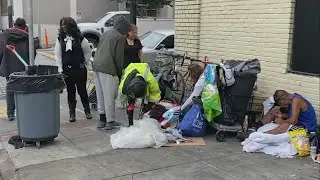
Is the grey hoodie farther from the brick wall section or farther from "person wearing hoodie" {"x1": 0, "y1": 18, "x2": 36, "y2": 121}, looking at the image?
the brick wall section

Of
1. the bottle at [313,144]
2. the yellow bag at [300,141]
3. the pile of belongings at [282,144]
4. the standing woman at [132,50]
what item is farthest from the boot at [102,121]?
the bottle at [313,144]

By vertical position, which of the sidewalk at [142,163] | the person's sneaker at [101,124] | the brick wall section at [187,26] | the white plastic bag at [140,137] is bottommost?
the sidewalk at [142,163]

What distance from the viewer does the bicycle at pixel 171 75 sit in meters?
8.45

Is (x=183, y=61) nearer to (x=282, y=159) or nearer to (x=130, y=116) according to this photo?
(x=130, y=116)

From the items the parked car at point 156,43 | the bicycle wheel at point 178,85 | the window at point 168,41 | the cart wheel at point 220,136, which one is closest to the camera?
the cart wheel at point 220,136

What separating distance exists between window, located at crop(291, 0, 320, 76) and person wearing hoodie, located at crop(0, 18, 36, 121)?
458 centimetres

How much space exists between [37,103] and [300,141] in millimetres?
3404

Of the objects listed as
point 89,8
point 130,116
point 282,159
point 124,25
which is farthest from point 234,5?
point 89,8

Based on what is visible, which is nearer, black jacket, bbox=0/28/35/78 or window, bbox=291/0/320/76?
window, bbox=291/0/320/76

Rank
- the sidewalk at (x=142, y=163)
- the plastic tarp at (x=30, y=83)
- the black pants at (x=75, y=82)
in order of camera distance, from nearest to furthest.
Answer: the sidewalk at (x=142, y=163), the plastic tarp at (x=30, y=83), the black pants at (x=75, y=82)

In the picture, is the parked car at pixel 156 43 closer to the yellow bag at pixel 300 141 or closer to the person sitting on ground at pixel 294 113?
the person sitting on ground at pixel 294 113

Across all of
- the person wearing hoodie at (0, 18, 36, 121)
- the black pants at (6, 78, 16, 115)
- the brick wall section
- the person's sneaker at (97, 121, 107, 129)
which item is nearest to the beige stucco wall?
the brick wall section

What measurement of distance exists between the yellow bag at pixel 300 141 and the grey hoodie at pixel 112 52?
106 inches

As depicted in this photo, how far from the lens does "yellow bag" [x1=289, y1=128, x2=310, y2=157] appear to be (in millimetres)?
5777
